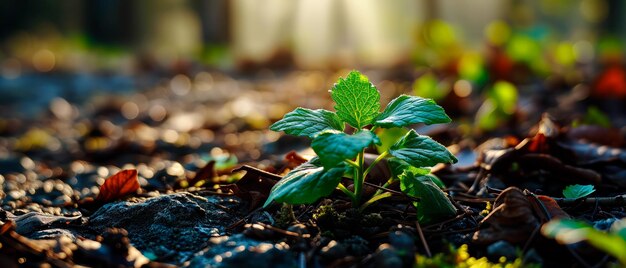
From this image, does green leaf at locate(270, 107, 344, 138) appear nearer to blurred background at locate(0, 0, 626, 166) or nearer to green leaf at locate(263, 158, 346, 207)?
green leaf at locate(263, 158, 346, 207)

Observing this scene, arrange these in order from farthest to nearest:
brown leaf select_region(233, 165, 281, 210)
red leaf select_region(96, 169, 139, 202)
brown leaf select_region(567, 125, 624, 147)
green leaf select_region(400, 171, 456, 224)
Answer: brown leaf select_region(567, 125, 624, 147), red leaf select_region(96, 169, 139, 202), brown leaf select_region(233, 165, 281, 210), green leaf select_region(400, 171, 456, 224)

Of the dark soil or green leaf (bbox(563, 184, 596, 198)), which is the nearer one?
the dark soil

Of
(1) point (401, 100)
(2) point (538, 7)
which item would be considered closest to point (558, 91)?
(1) point (401, 100)

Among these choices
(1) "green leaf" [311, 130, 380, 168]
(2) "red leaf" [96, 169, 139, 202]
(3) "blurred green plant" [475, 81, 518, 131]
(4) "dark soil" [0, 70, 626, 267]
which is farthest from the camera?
(3) "blurred green plant" [475, 81, 518, 131]

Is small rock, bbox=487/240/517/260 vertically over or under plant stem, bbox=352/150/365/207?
under

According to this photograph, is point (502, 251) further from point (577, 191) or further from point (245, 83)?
point (245, 83)

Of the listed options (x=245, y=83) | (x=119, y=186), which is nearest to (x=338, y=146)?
(x=119, y=186)

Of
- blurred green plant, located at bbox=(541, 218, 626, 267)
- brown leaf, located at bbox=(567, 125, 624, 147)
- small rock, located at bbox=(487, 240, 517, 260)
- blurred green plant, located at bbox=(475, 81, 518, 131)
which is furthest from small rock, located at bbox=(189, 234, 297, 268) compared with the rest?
blurred green plant, located at bbox=(475, 81, 518, 131)

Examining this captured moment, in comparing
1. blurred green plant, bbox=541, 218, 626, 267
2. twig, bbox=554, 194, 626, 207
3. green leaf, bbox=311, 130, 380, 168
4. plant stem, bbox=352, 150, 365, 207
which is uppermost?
green leaf, bbox=311, 130, 380, 168
